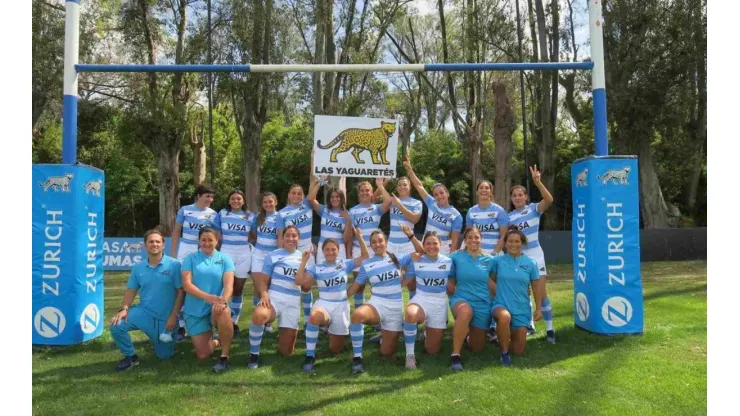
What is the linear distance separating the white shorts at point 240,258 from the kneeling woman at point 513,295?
2.72 meters

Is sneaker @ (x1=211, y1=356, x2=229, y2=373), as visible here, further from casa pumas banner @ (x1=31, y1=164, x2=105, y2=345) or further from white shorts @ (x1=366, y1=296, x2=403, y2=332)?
casa pumas banner @ (x1=31, y1=164, x2=105, y2=345)

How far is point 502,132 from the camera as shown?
13.0m

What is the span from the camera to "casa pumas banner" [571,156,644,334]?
5.30 metres

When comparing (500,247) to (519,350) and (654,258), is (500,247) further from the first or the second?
(654,258)

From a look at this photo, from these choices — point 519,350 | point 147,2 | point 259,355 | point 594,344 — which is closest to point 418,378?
point 519,350

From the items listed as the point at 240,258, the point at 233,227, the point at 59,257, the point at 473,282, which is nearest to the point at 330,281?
the point at 473,282

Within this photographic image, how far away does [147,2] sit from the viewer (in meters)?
16.2

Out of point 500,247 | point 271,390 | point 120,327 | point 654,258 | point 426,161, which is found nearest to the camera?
point 271,390

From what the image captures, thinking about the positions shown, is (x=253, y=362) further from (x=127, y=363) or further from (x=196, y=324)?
(x=127, y=363)

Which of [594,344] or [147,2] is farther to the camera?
[147,2]

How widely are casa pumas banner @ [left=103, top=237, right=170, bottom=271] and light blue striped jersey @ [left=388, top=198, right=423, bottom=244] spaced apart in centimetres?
981

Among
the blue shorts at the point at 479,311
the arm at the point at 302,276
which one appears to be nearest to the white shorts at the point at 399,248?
the blue shorts at the point at 479,311

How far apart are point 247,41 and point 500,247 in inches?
508

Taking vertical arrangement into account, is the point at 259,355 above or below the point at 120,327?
below
